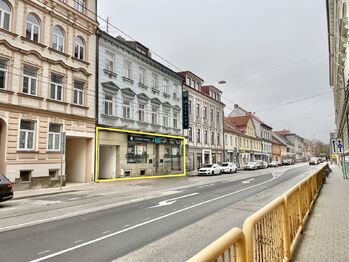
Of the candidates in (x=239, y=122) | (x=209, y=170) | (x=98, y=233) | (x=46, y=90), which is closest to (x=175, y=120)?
(x=209, y=170)

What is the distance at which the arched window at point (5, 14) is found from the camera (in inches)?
696

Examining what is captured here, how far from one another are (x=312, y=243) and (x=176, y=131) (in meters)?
29.7

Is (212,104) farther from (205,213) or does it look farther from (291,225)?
(291,225)

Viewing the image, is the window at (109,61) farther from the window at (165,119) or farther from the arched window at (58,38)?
the window at (165,119)

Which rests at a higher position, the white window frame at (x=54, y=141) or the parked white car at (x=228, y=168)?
the white window frame at (x=54, y=141)

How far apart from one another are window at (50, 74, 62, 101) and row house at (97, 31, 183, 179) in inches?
141

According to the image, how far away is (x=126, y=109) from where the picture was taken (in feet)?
90.0

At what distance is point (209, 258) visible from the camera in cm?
227

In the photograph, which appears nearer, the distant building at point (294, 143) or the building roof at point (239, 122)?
the building roof at point (239, 122)

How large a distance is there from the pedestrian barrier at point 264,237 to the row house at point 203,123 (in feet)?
106

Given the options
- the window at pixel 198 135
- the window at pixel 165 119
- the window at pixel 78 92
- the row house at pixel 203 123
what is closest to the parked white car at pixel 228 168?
the row house at pixel 203 123

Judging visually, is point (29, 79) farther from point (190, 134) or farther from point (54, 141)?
point (190, 134)

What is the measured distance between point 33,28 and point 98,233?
1685 cm

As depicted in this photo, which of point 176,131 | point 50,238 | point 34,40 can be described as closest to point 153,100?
point 176,131
